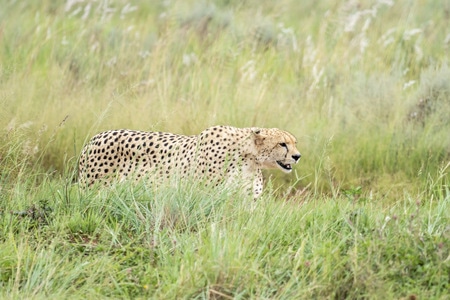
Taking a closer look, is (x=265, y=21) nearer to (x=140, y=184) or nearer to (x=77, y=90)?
(x=77, y=90)

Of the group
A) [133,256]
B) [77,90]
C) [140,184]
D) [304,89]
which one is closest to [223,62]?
[304,89]

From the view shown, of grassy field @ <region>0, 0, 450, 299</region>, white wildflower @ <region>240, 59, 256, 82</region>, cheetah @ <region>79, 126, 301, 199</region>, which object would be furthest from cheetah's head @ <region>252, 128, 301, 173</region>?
white wildflower @ <region>240, 59, 256, 82</region>

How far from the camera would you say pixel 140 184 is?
5.21 meters

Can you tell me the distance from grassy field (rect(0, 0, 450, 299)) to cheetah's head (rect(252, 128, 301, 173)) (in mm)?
235

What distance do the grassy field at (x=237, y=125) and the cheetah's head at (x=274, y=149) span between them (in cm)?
24

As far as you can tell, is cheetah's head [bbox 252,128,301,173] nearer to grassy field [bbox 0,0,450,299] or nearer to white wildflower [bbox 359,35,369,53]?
grassy field [bbox 0,0,450,299]

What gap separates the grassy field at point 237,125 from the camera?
4336 millimetres

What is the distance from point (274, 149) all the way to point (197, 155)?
1.45ft

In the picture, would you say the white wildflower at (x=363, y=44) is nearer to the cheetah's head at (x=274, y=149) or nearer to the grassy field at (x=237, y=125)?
the grassy field at (x=237, y=125)

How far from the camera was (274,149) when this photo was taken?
19.0 ft

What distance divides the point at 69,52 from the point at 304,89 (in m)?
2.11

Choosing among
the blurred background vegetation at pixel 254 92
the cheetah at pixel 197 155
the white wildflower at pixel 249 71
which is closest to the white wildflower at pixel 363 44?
the blurred background vegetation at pixel 254 92

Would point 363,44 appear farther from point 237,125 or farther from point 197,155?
point 197,155

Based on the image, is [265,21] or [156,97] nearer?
[156,97]
